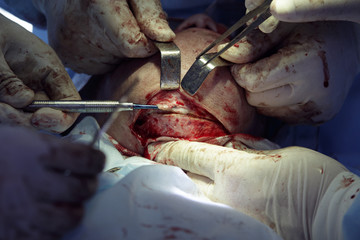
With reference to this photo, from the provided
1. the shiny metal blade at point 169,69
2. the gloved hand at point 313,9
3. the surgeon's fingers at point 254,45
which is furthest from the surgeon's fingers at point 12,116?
the gloved hand at point 313,9

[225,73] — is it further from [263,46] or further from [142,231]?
[142,231]

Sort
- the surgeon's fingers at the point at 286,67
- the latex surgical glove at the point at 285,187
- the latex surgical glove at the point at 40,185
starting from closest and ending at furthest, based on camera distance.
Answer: the latex surgical glove at the point at 40,185, the latex surgical glove at the point at 285,187, the surgeon's fingers at the point at 286,67

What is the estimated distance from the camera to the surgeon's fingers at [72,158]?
0.43 meters

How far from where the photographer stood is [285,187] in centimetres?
80

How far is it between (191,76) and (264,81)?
0.28 metres

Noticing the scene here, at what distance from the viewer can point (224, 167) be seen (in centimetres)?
91

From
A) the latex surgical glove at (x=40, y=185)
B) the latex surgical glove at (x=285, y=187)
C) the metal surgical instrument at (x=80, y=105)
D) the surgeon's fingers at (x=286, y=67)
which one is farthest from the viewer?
the surgeon's fingers at (x=286, y=67)

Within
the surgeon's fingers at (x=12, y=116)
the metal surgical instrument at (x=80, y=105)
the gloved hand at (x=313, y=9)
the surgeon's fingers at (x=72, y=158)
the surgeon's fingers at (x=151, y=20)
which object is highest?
the gloved hand at (x=313, y=9)

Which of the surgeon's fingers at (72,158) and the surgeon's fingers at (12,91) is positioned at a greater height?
the surgeon's fingers at (72,158)

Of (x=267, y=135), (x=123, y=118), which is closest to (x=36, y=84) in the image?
(x=123, y=118)

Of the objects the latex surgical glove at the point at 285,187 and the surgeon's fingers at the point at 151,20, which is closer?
the latex surgical glove at the point at 285,187

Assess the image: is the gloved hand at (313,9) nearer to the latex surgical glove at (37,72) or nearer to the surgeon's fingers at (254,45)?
the surgeon's fingers at (254,45)

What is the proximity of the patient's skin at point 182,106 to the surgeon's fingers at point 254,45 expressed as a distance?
9 centimetres

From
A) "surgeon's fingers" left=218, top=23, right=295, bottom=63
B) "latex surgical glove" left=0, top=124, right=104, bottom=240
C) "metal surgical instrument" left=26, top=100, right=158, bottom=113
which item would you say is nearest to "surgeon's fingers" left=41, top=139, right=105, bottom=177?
"latex surgical glove" left=0, top=124, right=104, bottom=240
